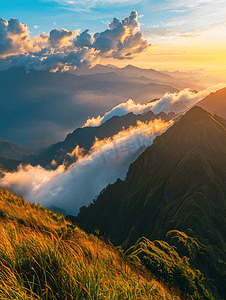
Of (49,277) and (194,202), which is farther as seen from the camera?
→ (194,202)

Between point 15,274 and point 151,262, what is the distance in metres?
10.6

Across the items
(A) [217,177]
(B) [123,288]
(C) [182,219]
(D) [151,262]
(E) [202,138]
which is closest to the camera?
(B) [123,288]

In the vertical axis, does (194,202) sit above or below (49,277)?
below

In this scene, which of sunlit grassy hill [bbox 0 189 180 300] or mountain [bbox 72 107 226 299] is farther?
mountain [bbox 72 107 226 299]

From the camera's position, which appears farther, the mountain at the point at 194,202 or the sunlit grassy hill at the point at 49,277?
the mountain at the point at 194,202

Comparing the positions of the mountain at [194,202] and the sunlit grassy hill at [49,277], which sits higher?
the sunlit grassy hill at [49,277]

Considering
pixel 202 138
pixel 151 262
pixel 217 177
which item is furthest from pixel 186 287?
pixel 202 138

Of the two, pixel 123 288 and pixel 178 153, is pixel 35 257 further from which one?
pixel 178 153

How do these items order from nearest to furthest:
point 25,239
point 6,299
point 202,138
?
point 6,299, point 25,239, point 202,138

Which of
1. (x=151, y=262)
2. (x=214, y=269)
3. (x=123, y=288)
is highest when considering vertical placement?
(x=123, y=288)

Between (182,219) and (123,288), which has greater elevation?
(123,288)

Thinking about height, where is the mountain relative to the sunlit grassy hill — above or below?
below

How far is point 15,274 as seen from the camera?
14.1 feet

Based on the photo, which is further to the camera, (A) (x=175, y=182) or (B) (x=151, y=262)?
(A) (x=175, y=182)
